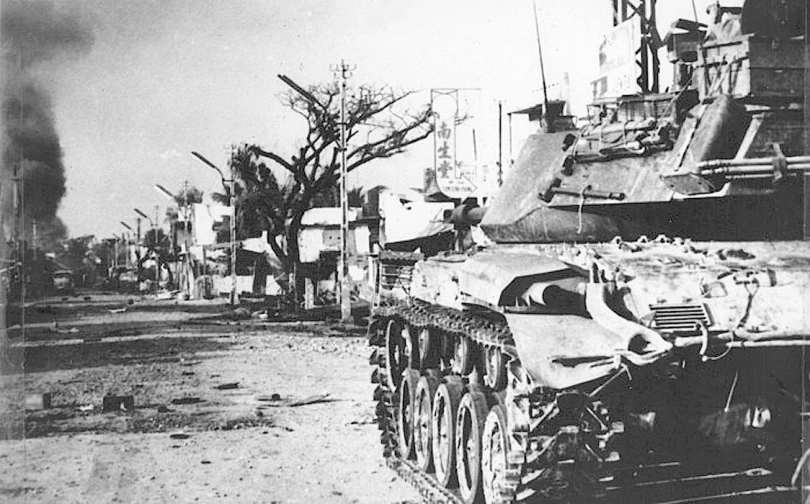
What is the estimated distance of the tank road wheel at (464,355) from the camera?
25.2 feet

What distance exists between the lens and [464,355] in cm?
772

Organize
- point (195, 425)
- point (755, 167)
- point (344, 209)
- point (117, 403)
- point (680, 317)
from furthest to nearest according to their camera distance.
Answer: point (344, 209) < point (117, 403) < point (195, 425) < point (755, 167) < point (680, 317)

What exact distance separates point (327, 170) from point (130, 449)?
21.1 meters

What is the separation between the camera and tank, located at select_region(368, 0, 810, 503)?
557 cm

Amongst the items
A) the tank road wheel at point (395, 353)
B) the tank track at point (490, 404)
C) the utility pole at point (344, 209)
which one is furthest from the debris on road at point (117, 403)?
the utility pole at point (344, 209)

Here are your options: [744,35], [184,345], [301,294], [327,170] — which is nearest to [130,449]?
[744,35]

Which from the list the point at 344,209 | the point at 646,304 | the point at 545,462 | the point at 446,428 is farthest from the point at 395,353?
the point at 344,209

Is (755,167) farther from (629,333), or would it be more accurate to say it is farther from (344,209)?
(344,209)

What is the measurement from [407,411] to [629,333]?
4500 mm

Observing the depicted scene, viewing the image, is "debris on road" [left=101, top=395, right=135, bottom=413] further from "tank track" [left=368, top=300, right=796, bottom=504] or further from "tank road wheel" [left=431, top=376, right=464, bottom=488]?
"tank road wheel" [left=431, top=376, right=464, bottom=488]

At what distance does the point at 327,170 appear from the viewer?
30078mm

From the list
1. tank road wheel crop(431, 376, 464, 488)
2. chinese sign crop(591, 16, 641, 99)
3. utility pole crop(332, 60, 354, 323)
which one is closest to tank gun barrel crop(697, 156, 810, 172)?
tank road wheel crop(431, 376, 464, 488)

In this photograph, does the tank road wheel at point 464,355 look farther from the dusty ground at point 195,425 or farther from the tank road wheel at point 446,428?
the dusty ground at point 195,425

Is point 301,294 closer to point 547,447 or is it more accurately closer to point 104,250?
point 547,447
